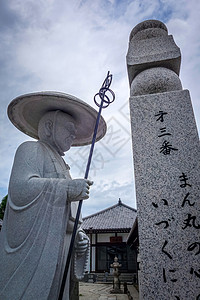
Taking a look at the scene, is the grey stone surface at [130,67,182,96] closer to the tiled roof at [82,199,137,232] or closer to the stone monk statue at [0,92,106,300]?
the stone monk statue at [0,92,106,300]

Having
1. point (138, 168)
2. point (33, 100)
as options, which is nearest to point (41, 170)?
point (33, 100)

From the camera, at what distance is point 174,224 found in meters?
1.95

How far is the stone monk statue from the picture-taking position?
62.4 inches

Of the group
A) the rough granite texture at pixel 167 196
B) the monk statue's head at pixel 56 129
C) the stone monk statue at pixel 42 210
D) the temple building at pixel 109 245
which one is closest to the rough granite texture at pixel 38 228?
the stone monk statue at pixel 42 210

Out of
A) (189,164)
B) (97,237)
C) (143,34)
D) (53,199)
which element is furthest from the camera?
(97,237)

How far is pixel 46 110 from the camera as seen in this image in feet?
8.03

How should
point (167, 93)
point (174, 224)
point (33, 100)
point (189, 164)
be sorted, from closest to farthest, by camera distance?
point (174, 224) → point (189, 164) → point (33, 100) → point (167, 93)

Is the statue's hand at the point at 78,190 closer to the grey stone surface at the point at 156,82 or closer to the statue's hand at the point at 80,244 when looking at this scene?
the statue's hand at the point at 80,244

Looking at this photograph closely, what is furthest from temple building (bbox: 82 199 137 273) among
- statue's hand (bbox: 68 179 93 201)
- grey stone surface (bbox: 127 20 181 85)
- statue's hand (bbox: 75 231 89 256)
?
statue's hand (bbox: 68 179 93 201)

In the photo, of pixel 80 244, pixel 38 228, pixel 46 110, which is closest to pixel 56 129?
pixel 46 110

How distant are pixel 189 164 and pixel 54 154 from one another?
1473 mm

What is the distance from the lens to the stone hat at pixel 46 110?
7.27ft

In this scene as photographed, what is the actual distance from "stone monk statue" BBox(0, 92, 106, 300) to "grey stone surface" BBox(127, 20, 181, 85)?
1066 mm

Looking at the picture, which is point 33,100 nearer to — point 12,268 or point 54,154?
point 54,154
